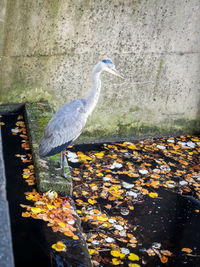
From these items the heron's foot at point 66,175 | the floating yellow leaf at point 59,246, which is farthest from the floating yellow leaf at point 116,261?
the heron's foot at point 66,175

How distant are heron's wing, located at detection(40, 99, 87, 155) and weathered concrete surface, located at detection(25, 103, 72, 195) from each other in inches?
7.9

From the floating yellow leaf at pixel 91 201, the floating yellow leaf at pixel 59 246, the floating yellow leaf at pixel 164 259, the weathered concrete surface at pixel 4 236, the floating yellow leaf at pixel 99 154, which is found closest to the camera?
the weathered concrete surface at pixel 4 236

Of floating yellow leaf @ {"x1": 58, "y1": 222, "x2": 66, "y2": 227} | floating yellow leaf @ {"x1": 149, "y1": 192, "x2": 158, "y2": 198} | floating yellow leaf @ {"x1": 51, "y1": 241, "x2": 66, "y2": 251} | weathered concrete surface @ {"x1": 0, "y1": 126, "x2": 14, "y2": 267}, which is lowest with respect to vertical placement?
floating yellow leaf @ {"x1": 149, "y1": 192, "x2": 158, "y2": 198}

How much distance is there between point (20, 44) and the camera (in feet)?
16.3

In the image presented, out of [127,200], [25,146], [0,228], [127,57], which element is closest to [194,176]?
[127,200]

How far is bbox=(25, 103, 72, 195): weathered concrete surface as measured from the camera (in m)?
3.81

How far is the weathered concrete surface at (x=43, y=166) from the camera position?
3.81m

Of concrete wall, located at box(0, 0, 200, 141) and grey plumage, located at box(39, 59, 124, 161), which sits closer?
grey plumage, located at box(39, 59, 124, 161)

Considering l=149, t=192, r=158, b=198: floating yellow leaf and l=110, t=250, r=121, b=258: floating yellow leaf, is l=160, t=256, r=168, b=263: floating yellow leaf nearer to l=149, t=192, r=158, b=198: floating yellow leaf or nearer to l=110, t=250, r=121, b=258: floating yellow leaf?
l=110, t=250, r=121, b=258: floating yellow leaf

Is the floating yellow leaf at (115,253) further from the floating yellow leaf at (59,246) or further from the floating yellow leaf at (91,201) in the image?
the floating yellow leaf at (91,201)

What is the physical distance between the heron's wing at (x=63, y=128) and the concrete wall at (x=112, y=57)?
1399 millimetres

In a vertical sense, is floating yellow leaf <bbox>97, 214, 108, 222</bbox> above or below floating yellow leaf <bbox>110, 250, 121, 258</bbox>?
above

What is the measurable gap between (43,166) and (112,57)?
7.44ft

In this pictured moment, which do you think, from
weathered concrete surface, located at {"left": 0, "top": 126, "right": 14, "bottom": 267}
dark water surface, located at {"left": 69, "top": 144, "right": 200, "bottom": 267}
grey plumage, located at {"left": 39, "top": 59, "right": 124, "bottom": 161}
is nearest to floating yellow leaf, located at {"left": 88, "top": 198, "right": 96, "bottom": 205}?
dark water surface, located at {"left": 69, "top": 144, "right": 200, "bottom": 267}
